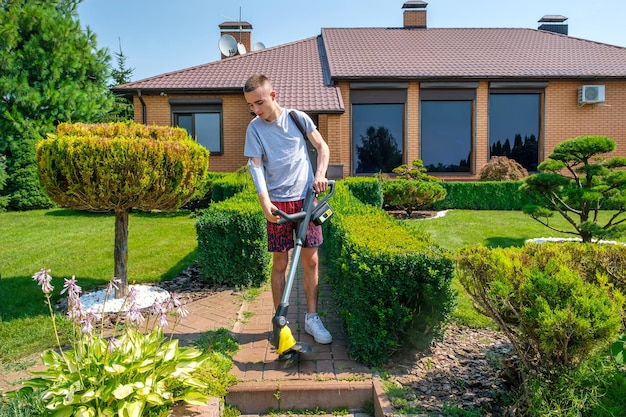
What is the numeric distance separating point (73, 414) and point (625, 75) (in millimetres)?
17702

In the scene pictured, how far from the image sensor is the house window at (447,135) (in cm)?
1546

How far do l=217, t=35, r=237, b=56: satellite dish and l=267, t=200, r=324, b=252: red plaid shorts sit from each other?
16.3 meters

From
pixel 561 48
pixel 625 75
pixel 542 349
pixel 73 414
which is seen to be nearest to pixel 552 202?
pixel 542 349

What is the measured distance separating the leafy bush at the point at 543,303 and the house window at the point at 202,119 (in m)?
13.1

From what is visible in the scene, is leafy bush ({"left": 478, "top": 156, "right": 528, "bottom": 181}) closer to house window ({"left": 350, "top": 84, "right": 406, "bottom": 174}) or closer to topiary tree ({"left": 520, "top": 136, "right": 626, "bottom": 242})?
house window ({"left": 350, "top": 84, "right": 406, "bottom": 174})

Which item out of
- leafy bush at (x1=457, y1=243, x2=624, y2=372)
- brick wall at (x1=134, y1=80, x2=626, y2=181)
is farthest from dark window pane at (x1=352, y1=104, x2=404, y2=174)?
leafy bush at (x1=457, y1=243, x2=624, y2=372)

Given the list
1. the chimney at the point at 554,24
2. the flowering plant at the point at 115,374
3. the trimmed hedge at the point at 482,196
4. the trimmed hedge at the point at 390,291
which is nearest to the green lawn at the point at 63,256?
the flowering plant at the point at 115,374

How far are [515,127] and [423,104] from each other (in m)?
3.23

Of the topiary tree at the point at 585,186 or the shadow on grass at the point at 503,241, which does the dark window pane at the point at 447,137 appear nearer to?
the shadow on grass at the point at 503,241

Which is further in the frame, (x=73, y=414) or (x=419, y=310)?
(x=419, y=310)

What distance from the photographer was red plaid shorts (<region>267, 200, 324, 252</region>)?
3.50 m

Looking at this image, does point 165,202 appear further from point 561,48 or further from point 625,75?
point 561,48

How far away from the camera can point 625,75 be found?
49.2ft

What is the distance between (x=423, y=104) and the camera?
50.4 ft
